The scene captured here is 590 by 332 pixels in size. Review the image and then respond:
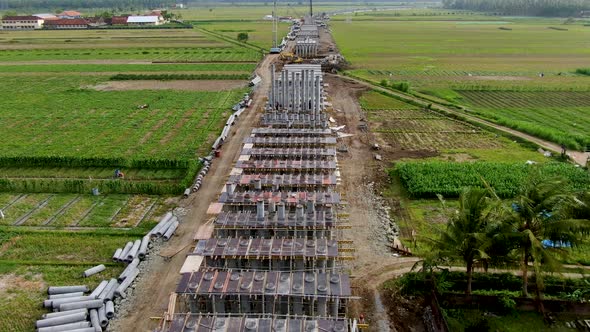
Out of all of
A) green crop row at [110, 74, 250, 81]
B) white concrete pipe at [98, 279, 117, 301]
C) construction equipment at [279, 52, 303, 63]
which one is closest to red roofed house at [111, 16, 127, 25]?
construction equipment at [279, 52, 303, 63]

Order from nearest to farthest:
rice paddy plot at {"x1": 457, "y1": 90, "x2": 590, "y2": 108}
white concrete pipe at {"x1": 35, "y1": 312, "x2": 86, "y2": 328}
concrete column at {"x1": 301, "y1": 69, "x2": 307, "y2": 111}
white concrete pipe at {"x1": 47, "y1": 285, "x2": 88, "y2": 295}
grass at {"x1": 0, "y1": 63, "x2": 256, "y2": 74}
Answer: white concrete pipe at {"x1": 35, "y1": 312, "x2": 86, "y2": 328}
white concrete pipe at {"x1": 47, "y1": 285, "x2": 88, "y2": 295}
concrete column at {"x1": 301, "y1": 69, "x2": 307, "y2": 111}
rice paddy plot at {"x1": 457, "y1": 90, "x2": 590, "y2": 108}
grass at {"x1": 0, "y1": 63, "x2": 256, "y2": 74}

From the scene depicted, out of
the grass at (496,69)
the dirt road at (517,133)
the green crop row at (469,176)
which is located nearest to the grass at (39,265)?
the green crop row at (469,176)

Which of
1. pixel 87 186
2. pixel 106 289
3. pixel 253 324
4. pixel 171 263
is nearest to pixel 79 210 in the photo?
pixel 87 186

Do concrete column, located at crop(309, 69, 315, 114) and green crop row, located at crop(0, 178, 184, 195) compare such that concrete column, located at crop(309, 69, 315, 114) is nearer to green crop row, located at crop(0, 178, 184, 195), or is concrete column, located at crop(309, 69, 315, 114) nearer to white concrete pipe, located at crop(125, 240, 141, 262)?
green crop row, located at crop(0, 178, 184, 195)

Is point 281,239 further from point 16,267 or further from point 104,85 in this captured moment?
point 104,85

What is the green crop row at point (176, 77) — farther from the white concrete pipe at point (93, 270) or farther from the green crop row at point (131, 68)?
the white concrete pipe at point (93, 270)

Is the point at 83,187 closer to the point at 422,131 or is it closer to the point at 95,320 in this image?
the point at 95,320

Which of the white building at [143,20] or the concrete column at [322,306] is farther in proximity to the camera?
the white building at [143,20]

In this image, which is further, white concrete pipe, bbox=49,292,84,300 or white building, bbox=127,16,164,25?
white building, bbox=127,16,164,25
